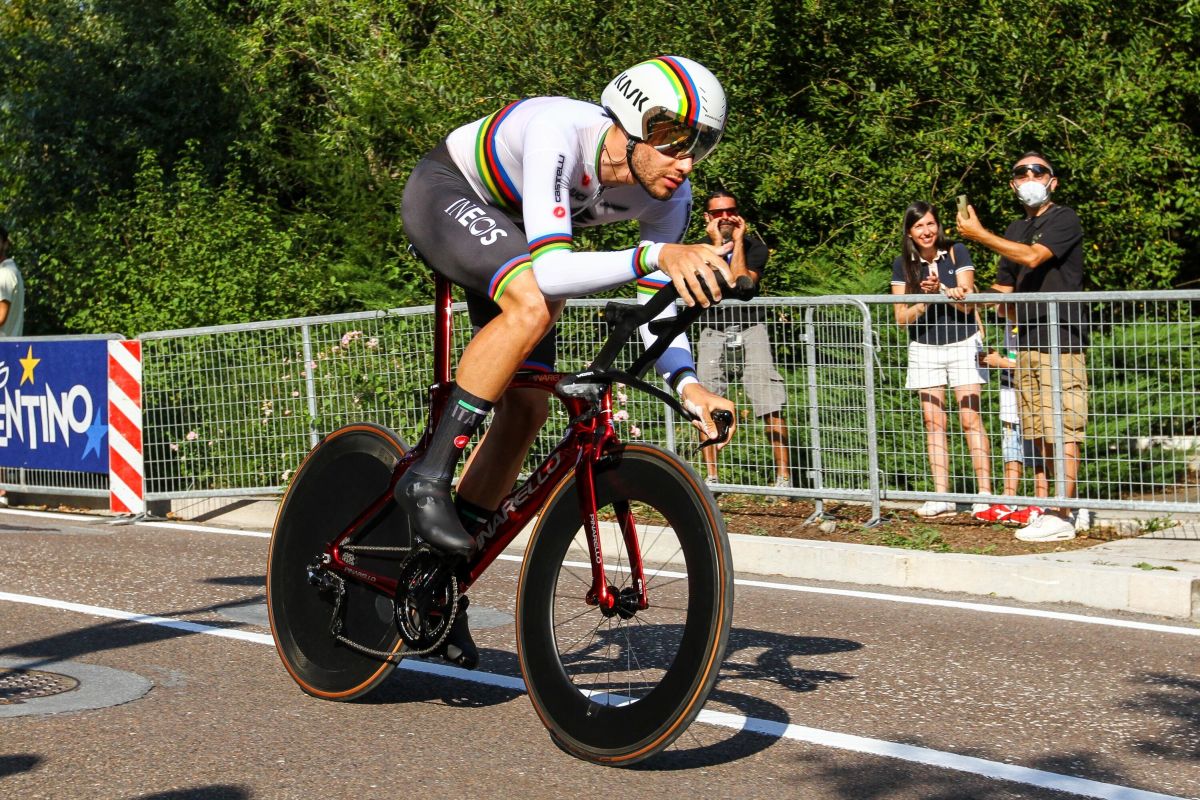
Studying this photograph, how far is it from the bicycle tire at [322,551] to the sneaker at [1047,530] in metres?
4.84

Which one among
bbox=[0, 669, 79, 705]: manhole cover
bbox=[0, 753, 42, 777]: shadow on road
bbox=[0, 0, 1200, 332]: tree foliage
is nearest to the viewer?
bbox=[0, 753, 42, 777]: shadow on road

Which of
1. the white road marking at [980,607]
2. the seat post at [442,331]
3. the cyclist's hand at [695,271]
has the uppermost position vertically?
the cyclist's hand at [695,271]

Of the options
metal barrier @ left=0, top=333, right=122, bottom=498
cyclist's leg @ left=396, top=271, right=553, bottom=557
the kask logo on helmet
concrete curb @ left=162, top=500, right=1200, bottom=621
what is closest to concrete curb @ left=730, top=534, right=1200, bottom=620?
concrete curb @ left=162, top=500, right=1200, bottom=621

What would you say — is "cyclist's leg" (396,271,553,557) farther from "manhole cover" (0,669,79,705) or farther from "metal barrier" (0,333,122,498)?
"metal barrier" (0,333,122,498)

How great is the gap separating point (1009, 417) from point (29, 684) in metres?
5.62

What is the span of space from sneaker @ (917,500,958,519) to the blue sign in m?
5.93

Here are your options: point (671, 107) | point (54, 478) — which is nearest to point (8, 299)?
point (54, 478)

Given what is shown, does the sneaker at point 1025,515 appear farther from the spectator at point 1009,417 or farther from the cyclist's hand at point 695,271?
the cyclist's hand at point 695,271

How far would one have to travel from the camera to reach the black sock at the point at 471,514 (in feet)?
16.5

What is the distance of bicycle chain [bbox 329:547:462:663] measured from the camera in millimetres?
5012

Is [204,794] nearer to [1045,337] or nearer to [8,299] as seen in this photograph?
[1045,337]

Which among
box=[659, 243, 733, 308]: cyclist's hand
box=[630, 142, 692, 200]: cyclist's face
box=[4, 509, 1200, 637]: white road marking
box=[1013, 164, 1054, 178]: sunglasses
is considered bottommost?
box=[4, 509, 1200, 637]: white road marking

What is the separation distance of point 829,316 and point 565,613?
5199 millimetres

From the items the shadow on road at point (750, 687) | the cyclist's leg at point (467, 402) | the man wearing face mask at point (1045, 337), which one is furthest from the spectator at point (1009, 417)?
the cyclist's leg at point (467, 402)
